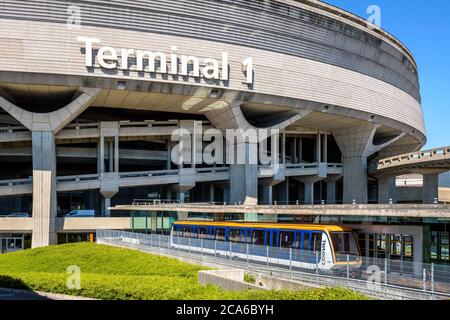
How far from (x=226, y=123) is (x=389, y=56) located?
2102 centimetres

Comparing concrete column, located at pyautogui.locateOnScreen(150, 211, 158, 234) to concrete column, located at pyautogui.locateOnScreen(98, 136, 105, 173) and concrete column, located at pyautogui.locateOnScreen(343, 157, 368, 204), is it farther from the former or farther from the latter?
concrete column, located at pyautogui.locateOnScreen(343, 157, 368, 204)

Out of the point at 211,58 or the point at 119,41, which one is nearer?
the point at 119,41

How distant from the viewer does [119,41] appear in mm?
44594

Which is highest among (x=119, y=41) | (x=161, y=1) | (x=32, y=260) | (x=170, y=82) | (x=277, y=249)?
(x=161, y=1)

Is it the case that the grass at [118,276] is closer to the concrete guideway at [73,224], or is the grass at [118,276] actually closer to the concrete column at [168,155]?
the concrete guideway at [73,224]

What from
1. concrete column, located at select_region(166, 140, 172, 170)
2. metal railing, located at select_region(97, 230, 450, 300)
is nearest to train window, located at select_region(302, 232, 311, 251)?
metal railing, located at select_region(97, 230, 450, 300)

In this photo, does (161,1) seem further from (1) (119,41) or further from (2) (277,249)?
(2) (277,249)

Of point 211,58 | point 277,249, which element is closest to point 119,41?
point 211,58

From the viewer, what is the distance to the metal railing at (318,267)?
17.8 m

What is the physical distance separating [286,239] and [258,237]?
92.1 inches

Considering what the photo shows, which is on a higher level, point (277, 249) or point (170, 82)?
point (170, 82)

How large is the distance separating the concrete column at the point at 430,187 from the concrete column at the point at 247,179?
1629 cm

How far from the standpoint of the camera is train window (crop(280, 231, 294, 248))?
25.8 m

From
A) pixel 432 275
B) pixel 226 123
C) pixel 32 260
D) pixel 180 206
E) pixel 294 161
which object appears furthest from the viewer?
pixel 294 161
